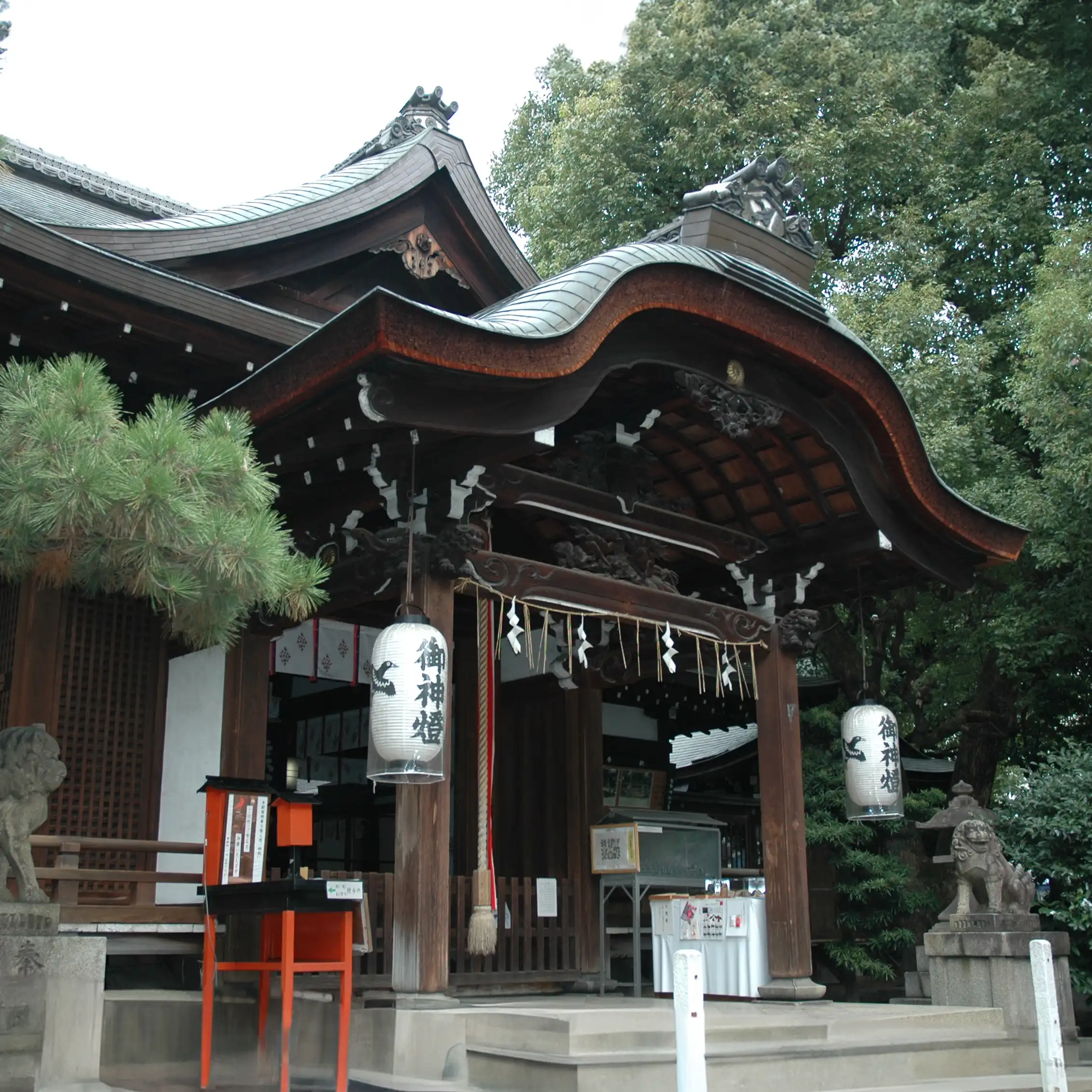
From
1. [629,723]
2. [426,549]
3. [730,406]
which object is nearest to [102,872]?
[426,549]

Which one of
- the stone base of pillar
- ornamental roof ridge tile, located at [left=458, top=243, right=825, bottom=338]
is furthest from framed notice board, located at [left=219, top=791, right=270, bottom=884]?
the stone base of pillar

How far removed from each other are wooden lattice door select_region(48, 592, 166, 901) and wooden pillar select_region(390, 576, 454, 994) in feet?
7.33

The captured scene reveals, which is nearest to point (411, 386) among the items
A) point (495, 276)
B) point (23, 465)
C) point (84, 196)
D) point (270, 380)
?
point (270, 380)

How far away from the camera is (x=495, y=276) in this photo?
11.8 m

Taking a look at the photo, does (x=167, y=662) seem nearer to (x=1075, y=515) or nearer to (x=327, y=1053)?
(x=327, y=1053)

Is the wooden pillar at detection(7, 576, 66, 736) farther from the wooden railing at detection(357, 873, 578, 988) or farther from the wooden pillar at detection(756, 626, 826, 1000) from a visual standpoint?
the wooden pillar at detection(756, 626, 826, 1000)

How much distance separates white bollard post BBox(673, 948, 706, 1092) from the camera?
5027 millimetres

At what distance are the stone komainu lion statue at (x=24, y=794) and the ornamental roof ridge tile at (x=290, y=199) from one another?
14.3ft

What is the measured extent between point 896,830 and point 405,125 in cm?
910

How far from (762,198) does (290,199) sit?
4.08m

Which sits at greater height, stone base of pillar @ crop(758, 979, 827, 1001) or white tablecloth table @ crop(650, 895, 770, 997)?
white tablecloth table @ crop(650, 895, 770, 997)

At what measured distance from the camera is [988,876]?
9266 millimetres

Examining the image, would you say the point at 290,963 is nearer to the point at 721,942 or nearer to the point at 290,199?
the point at 721,942

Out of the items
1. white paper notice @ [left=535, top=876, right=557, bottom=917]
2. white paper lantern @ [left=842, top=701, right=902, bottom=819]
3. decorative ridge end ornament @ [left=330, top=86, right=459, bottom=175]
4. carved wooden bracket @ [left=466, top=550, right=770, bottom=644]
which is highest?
decorative ridge end ornament @ [left=330, top=86, right=459, bottom=175]
